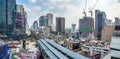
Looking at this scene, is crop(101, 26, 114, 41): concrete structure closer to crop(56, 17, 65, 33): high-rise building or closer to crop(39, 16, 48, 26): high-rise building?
crop(56, 17, 65, 33): high-rise building

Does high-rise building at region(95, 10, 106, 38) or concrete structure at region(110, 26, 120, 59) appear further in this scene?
high-rise building at region(95, 10, 106, 38)

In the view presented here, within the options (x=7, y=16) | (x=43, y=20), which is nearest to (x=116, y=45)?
(x=7, y=16)

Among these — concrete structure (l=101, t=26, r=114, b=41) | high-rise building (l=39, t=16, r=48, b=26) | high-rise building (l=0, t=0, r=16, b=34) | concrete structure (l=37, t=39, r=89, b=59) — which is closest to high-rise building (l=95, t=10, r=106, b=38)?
concrete structure (l=101, t=26, r=114, b=41)

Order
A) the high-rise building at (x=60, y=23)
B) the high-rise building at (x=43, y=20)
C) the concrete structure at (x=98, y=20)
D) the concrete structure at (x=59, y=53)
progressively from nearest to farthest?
the concrete structure at (x=59, y=53), the concrete structure at (x=98, y=20), the high-rise building at (x=60, y=23), the high-rise building at (x=43, y=20)

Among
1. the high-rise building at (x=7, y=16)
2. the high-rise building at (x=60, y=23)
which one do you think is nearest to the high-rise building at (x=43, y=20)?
the high-rise building at (x=60, y=23)

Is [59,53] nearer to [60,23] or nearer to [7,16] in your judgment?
[7,16]

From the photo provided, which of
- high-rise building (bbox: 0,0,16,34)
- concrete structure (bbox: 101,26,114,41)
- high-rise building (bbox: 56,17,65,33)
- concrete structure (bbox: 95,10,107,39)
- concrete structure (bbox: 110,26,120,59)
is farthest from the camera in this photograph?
high-rise building (bbox: 56,17,65,33)

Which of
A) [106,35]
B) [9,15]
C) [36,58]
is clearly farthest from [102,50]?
[9,15]

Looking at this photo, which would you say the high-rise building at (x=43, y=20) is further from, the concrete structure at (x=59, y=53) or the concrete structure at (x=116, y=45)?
the concrete structure at (x=116, y=45)
